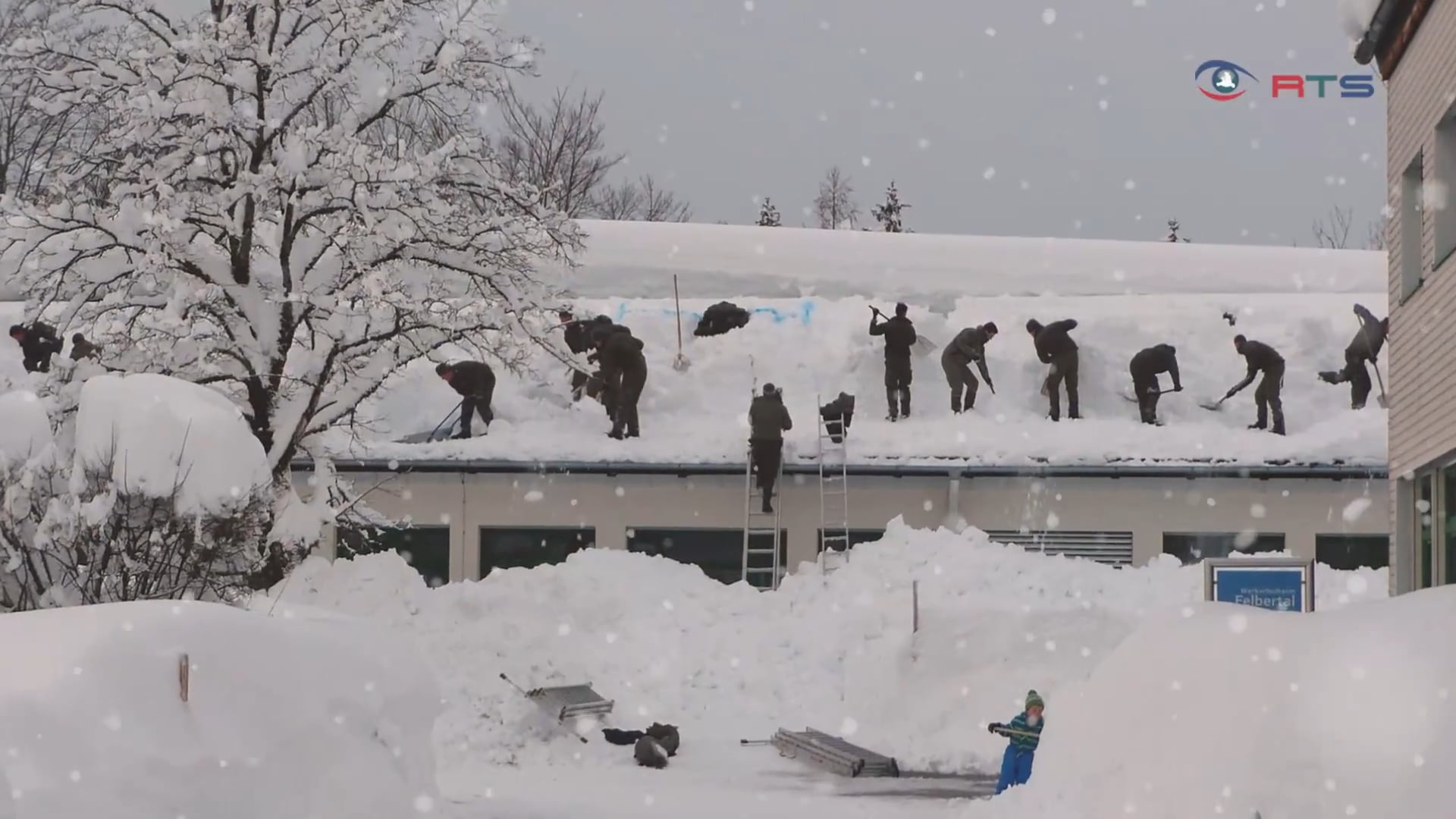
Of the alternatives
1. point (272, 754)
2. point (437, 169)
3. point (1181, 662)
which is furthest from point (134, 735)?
point (437, 169)

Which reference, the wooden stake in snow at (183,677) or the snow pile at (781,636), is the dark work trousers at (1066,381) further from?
the wooden stake in snow at (183,677)

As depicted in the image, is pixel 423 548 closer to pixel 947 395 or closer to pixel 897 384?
pixel 897 384

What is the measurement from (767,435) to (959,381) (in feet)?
15.3

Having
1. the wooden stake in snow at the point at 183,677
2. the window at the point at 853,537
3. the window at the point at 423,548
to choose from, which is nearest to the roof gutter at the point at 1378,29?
the window at the point at 853,537

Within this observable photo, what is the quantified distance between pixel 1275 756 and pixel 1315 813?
1.34ft

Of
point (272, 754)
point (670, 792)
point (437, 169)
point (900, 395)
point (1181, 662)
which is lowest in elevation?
point (670, 792)

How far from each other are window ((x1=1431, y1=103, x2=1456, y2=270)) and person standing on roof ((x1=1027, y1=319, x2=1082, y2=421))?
12620 millimetres

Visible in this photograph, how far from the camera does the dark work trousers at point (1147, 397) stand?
27.1 m

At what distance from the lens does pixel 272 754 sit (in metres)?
8.42

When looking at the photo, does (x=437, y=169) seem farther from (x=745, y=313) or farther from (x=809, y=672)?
(x=745, y=313)

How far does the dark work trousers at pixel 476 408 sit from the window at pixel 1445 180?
15.4m

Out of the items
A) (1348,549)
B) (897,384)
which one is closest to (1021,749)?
(1348,549)

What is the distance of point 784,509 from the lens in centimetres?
2469

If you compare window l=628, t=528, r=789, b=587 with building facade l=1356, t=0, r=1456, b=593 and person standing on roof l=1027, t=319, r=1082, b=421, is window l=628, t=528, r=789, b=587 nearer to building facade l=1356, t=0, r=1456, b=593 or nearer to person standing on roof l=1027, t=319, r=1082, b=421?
person standing on roof l=1027, t=319, r=1082, b=421
